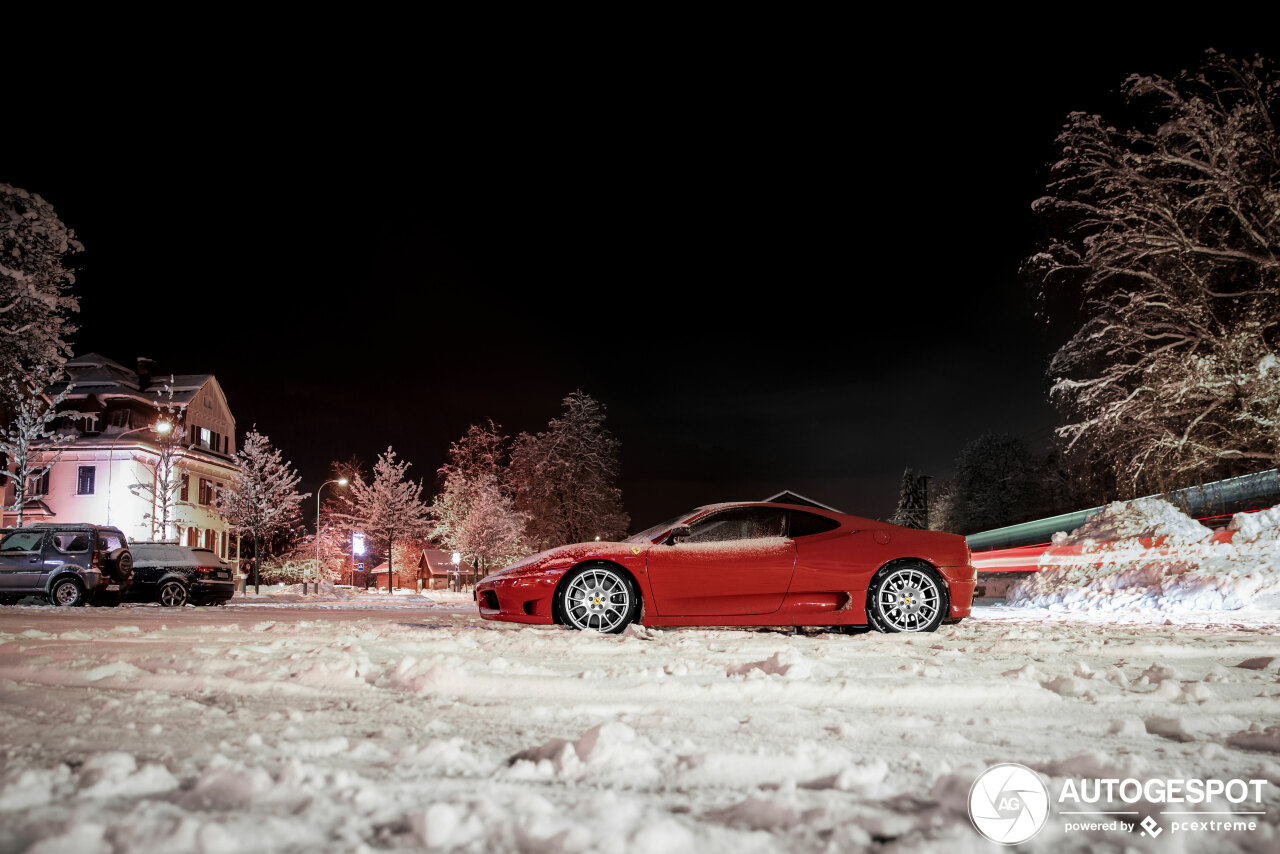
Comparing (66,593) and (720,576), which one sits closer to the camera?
(720,576)

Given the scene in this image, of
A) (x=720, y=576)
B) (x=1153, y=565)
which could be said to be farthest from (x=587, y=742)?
(x=1153, y=565)

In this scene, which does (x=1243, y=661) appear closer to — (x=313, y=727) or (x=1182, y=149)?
(x=313, y=727)

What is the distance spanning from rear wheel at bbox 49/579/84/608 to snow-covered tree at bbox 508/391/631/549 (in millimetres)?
35457

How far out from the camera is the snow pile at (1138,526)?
13.8m

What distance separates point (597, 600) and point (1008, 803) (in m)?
5.24

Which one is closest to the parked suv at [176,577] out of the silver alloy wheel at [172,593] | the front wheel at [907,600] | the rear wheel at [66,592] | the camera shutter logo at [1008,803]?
the silver alloy wheel at [172,593]

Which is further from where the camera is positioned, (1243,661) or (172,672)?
(1243,661)

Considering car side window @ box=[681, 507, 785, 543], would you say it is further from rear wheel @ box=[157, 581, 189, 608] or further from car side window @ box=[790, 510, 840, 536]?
rear wheel @ box=[157, 581, 189, 608]

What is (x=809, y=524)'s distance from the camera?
7.80m

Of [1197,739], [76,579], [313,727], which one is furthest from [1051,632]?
[76,579]

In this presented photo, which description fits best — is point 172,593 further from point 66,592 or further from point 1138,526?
point 1138,526

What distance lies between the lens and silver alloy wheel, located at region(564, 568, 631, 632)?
735 cm

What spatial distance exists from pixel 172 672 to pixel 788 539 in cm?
513

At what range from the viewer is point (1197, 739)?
129 inches
